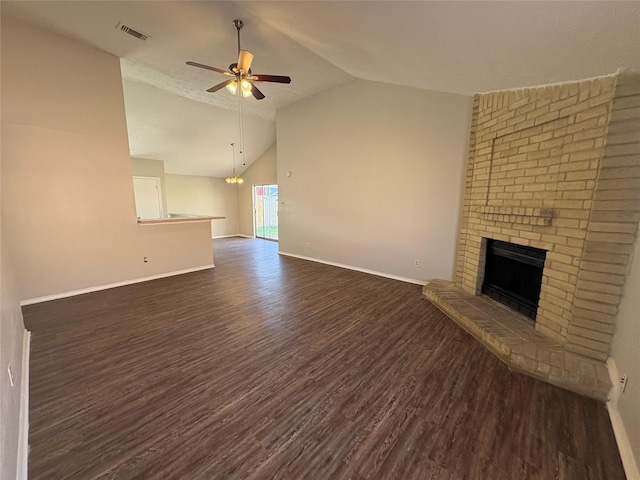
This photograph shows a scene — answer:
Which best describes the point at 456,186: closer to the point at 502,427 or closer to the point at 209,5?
the point at 502,427

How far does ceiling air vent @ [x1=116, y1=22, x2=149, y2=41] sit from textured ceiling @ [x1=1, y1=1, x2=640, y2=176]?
7cm

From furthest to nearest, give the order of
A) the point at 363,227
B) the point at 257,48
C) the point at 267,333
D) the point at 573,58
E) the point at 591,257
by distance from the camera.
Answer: the point at 363,227 < the point at 257,48 < the point at 267,333 < the point at 591,257 < the point at 573,58

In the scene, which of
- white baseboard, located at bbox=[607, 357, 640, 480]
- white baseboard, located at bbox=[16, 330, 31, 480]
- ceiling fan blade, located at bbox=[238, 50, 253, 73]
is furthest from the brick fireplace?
white baseboard, located at bbox=[16, 330, 31, 480]

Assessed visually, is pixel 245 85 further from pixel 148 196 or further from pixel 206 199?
pixel 206 199

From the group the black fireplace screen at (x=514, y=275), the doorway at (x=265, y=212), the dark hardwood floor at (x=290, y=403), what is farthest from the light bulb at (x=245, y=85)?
the doorway at (x=265, y=212)

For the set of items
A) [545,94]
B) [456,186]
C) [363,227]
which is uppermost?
[545,94]

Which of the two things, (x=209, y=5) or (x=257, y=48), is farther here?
(x=257, y=48)

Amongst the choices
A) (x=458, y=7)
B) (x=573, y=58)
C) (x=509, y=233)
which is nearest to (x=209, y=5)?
(x=458, y=7)

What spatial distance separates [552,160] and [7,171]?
612 centimetres

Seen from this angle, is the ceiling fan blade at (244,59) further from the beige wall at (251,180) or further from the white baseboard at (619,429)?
the beige wall at (251,180)

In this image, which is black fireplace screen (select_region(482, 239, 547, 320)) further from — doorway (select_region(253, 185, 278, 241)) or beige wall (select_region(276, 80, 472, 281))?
doorway (select_region(253, 185, 278, 241))

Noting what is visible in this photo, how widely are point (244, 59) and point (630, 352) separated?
161 inches

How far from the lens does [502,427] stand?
169 centimetres

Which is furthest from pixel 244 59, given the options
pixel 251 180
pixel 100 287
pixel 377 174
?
pixel 251 180
